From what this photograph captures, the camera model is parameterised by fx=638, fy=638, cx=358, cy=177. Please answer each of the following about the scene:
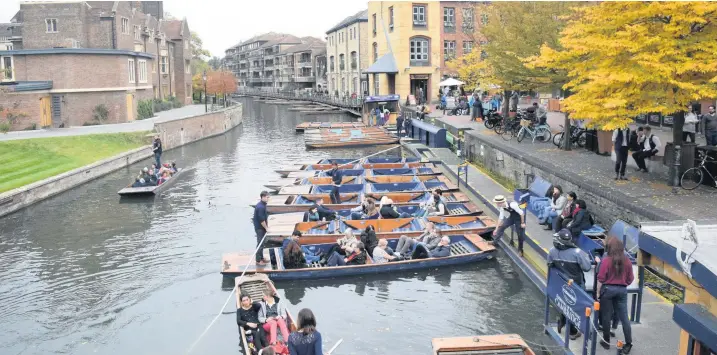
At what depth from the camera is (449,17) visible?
57.8 m

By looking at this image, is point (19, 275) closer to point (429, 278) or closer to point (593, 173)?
point (429, 278)

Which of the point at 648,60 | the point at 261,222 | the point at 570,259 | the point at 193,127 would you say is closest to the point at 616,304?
the point at 570,259

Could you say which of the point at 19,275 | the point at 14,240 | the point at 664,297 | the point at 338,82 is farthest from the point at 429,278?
the point at 338,82

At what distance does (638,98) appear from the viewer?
1602cm

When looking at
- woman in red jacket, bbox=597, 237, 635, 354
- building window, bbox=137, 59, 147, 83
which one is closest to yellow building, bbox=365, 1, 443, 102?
building window, bbox=137, 59, 147, 83

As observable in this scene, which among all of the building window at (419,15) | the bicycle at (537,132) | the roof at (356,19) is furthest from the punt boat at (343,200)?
the roof at (356,19)

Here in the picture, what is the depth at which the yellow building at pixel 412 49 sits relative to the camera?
5616cm

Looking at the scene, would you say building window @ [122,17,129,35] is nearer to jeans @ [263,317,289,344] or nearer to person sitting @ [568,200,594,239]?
person sitting @ [568,200,594,239]

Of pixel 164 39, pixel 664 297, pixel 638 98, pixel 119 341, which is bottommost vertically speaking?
pixel 119 341

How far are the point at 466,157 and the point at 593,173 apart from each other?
493 inches

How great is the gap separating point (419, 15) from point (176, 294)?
45.7 m

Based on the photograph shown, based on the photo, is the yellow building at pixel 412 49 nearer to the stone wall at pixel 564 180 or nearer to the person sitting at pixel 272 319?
the stone wall at pixel 564 180

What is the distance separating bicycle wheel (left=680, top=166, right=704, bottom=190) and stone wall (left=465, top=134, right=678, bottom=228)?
2.01 meters

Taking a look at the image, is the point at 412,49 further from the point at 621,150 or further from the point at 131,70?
the point at 621,150
